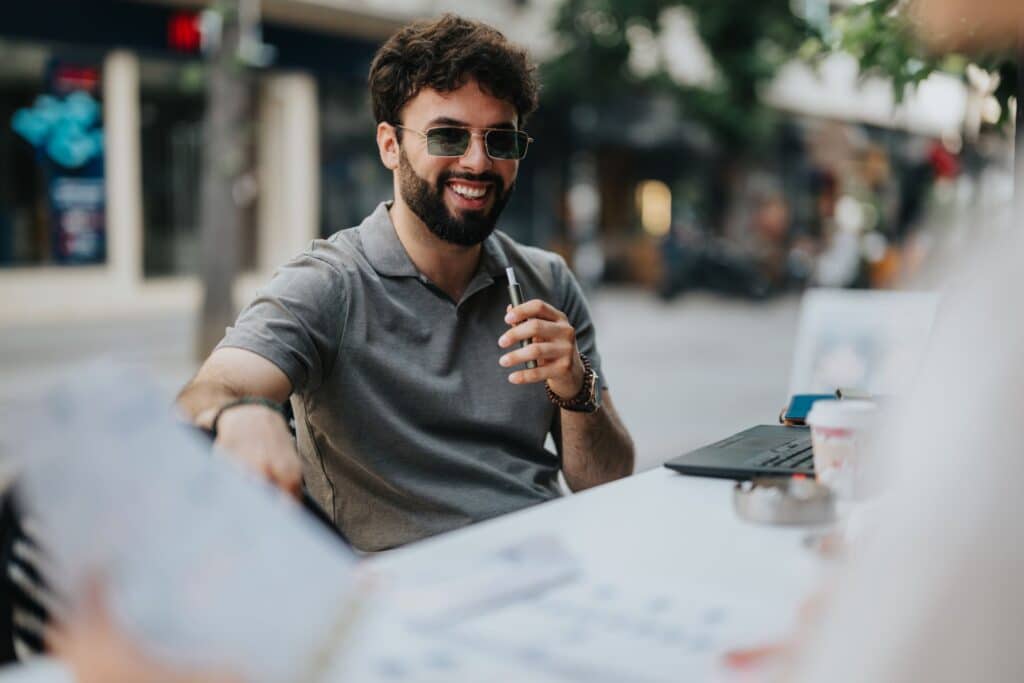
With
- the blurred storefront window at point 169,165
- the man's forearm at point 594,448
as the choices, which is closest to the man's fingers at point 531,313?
the man's forearm at point 594,448

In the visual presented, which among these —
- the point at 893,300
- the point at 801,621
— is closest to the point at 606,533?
the point at 801,621

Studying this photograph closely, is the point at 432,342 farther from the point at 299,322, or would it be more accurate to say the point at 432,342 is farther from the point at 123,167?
the point at 123,167

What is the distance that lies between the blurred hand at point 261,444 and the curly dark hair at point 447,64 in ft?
3.61

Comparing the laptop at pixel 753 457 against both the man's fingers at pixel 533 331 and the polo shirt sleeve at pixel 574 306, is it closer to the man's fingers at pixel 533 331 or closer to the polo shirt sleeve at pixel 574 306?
the man's fingers at pixel 533 331

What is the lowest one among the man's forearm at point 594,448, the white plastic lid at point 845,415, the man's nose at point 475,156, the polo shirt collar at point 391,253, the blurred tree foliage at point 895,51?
the man's forearm at point 594,448

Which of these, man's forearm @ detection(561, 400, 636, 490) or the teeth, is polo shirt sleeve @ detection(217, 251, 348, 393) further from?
man's forearm @ detection(561, 400, 636, 490)

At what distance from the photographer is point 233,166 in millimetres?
10453

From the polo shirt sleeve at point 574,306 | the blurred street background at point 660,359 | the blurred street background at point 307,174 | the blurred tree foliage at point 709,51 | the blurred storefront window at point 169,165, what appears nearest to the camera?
the polo shirt sleeve at point 574,306

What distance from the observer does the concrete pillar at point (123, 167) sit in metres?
15.2

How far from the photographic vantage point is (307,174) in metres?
18.0

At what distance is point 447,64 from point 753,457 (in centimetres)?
106

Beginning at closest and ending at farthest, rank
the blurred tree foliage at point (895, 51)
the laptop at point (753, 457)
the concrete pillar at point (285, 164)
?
1. the laptop at point (753, 457)
2. the blurred tree foliage at point (895, 51)
3. the concrete pillar at point (285, 164)

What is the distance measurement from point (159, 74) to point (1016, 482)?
16175 mm

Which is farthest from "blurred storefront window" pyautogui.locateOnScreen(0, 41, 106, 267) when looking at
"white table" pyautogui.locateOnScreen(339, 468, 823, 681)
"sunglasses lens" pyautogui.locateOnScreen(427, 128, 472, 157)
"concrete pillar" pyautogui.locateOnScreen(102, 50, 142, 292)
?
"white table" pyautogui.locateOnScreen(339, 468, 823, 681)
